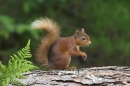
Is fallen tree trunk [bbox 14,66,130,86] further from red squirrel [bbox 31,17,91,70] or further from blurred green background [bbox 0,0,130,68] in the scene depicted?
blurred green background [bbox 0,0,130,68]

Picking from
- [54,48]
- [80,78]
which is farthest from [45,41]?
[80,78]

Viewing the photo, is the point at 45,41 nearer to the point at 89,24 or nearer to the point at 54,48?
the point at 54,48

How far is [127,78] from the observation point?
10.3 ft

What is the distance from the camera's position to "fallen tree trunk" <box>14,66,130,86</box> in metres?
3.05

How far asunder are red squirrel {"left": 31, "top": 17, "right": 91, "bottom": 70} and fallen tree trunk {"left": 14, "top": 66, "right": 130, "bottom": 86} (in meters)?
0.30

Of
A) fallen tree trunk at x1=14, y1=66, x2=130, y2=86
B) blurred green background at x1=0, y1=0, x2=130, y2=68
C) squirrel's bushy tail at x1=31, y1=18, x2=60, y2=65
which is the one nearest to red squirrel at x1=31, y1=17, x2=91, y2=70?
squirrel's bushy tail at x1=31, y1=18, x2=60, y2=65

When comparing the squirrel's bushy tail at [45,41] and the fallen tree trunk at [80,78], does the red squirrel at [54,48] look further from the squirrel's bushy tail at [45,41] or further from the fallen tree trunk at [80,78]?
the fallen tree trunk at [80,78]

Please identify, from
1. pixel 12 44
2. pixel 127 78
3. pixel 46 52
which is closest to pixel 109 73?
pixel 127 78

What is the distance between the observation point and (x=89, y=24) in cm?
784

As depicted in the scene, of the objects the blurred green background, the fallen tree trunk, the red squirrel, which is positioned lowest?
the fallen tree trunk

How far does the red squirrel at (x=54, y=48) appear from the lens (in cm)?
352

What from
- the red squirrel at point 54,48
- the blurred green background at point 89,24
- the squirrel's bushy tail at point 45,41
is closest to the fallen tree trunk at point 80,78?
the red squirrel at point 54,48

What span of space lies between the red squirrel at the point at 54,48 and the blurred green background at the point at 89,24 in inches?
128

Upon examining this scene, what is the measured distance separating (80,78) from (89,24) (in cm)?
480
